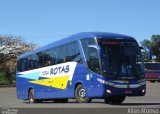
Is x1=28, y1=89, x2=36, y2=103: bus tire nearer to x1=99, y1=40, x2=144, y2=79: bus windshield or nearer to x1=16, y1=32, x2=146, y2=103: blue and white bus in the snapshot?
x1=16, y1=32, x2=146, y2=103: blue and white bus

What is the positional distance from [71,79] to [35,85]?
20.1ft

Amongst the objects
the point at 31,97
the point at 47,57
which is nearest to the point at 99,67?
the point at 47,57

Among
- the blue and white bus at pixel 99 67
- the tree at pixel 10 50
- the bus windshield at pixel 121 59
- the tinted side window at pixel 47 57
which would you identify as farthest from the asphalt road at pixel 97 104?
the tree at pixel 10 50

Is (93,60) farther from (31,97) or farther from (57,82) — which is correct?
(31,97)

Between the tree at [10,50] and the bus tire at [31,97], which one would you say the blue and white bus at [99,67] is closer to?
the bus tire at [31,97]

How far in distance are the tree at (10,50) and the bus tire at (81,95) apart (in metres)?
48.3

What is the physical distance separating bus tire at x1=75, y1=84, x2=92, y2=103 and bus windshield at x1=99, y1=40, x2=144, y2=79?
183 centimetres

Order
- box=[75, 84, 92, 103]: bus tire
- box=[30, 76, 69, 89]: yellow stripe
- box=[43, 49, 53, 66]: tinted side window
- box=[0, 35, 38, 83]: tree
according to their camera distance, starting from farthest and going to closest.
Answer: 1. box=[0, 35, 38, 83]: tree
2. box=[43, 49, 53, 66]: tinted side window
3. box=[30, 76, 69, 89]: yellow stripe
4. box=[75, 84, 92, 103]: bus tire

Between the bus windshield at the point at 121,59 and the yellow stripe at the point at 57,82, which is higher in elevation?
the bus windshield at the point at 121,59

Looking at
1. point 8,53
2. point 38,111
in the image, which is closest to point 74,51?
point 38,111

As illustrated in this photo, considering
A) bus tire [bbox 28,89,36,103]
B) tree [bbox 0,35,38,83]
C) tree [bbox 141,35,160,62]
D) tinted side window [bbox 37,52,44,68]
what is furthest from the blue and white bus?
tree [bbox 141,35,160,62]

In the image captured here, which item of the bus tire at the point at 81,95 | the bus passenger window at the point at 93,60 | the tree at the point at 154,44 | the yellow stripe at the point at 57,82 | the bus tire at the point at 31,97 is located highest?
the tree at the point at 154,44

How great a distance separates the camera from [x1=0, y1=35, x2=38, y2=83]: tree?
69750 millimetres

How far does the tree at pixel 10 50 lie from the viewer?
6975 centimetres
